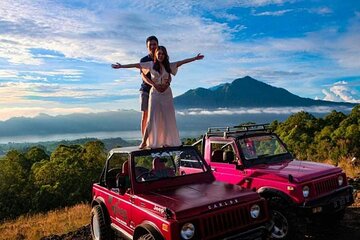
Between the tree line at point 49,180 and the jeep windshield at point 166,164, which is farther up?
the jeep windshield at point 166,164

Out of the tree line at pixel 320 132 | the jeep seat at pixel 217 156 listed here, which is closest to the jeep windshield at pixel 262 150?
the jeep seat at pixel 217 156

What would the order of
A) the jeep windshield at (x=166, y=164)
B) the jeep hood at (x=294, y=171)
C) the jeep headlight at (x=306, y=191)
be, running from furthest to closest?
the jeep hood at (x=294, y=171) → the jeep headlight at (x=306, y=191) → the jeep windshield at (x=166, y=164)

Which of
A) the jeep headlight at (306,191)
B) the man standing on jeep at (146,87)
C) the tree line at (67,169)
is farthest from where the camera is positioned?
the tree line at (67,169)

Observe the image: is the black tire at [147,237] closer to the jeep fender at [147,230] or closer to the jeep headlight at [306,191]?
the jeep fender at [147,230]

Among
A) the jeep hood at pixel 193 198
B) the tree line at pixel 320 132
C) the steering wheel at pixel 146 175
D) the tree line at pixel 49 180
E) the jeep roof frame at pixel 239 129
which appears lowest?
the tree line at pixel 49 180

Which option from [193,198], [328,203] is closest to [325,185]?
[328,203]

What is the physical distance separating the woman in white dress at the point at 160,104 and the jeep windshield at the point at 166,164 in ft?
3.16

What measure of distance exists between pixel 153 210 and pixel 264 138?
396 cm

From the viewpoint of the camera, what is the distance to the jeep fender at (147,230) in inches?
182

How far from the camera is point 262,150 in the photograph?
7875 millimetres

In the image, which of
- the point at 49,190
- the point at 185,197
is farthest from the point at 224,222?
the point at 49,190

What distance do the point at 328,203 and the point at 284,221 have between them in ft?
2.83

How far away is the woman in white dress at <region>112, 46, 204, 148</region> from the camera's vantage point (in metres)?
7.35

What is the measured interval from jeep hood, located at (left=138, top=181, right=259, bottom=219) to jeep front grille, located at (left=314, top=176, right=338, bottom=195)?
1.79m
